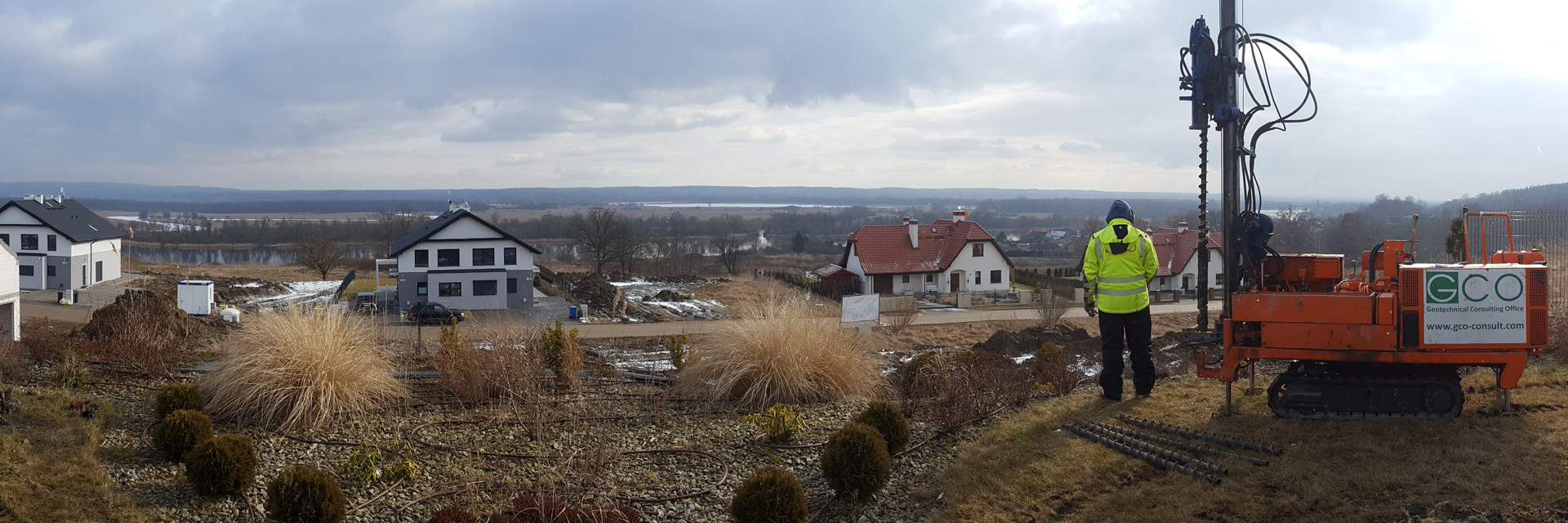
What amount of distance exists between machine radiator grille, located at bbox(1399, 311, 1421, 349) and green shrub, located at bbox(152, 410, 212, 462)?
981 centimetres

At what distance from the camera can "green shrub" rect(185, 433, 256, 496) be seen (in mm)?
7082

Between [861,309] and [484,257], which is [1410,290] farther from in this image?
[484,257]

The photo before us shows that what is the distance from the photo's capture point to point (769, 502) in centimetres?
632

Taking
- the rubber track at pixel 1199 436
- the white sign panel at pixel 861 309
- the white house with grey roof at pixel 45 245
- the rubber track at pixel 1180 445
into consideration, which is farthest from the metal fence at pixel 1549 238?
the white house with grey roof at pixel 45 245

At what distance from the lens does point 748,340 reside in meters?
10.8

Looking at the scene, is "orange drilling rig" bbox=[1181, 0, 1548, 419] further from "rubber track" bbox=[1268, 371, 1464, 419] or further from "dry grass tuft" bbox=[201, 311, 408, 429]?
"dry grass tuft" bbox=[201, 311, 408, 429]

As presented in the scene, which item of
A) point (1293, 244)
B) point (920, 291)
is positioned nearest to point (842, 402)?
point (1293, 244)

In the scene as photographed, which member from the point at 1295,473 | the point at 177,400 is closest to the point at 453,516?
the point at 177,400

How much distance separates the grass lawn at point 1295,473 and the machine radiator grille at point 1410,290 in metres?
0.95

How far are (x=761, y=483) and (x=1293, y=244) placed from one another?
3220 cm

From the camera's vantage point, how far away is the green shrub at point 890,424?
8422 millimetres

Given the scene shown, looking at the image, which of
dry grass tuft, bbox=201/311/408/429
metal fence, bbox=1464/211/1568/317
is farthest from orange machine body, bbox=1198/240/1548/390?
dry grass tuft, bbox=201/311/408/429

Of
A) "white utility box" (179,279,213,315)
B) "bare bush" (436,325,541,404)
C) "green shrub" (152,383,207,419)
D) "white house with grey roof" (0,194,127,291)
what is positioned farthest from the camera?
"white house with grey roof" (0,194,127,291)

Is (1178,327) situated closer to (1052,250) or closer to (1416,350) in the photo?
(1416,350)
